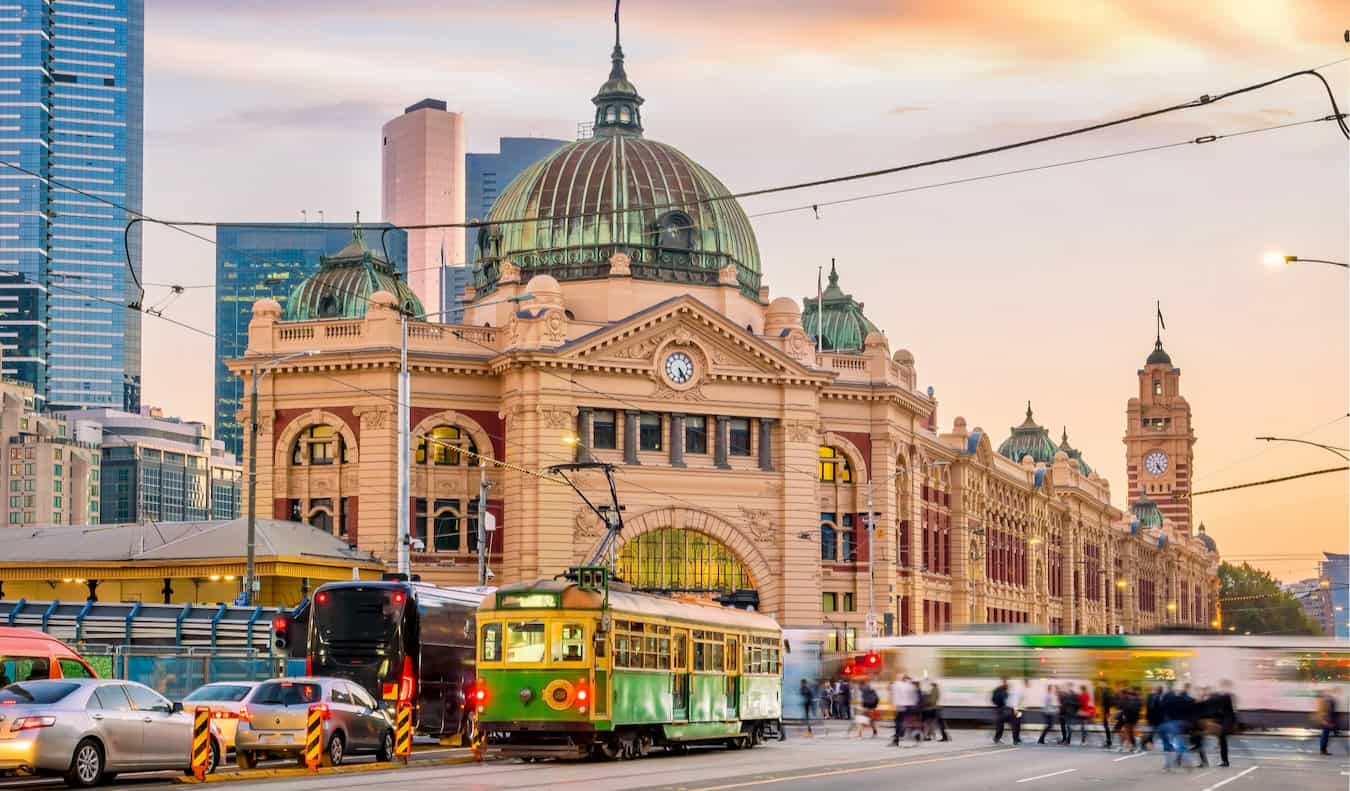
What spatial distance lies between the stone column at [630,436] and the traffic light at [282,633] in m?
38.8

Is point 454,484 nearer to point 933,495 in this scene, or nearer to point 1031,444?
point 933,495

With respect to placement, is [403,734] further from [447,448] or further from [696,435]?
[696,435]

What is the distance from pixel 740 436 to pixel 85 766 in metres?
62.6

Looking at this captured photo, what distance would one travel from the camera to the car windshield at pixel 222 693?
119 ft

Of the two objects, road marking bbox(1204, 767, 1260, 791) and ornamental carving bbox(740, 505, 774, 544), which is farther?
ornamental carving bbox(740, 505, 774, 544)

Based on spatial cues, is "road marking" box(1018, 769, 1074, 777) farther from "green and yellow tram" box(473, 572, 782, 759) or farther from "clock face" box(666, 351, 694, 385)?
"clock face" box(666, 351, 694, 385)

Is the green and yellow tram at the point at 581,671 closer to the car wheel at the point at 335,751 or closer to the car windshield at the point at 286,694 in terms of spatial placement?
A: the car wheel at the point at 335,751

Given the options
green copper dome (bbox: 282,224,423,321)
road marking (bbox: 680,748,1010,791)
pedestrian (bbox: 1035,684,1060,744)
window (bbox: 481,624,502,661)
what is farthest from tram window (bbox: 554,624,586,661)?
green copper dome (bbox: 282,224,423,321)

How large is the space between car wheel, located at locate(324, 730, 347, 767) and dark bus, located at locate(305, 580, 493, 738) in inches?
299

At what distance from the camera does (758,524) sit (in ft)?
292

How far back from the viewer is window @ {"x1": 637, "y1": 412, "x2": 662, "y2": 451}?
87562mm

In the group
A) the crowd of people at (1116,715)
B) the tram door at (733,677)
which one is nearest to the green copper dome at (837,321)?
the crowd of people at (1116,715)

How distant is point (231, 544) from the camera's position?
74.9m

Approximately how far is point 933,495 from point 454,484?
29452 mm
